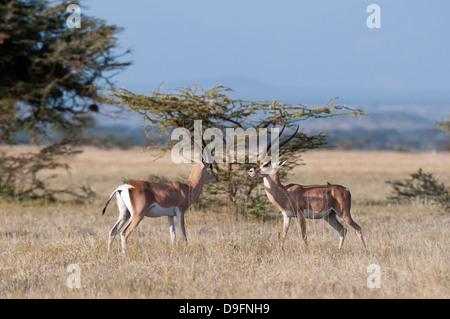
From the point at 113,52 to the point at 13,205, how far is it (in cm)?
490

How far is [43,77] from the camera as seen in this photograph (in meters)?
17.0

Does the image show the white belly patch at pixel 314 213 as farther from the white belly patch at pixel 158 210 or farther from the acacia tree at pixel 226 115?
the acacia tree at pixel 226 115

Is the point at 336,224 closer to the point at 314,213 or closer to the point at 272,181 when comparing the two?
the point at 314,213

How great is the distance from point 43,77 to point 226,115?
252 inches

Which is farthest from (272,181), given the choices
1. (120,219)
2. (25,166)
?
(25,166)

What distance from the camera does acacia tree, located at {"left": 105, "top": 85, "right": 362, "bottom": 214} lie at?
12.6 metres

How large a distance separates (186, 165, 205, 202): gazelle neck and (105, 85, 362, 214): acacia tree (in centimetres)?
294

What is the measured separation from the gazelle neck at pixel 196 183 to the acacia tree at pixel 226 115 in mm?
2940

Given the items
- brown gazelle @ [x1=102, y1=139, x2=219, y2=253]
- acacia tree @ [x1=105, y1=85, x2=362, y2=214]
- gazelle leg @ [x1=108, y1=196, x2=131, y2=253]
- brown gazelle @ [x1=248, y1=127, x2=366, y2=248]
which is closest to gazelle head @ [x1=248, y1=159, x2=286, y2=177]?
brown gazelle @ [x1=248, y1=127, x2=366, y2=248]

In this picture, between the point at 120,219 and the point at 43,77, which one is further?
the point at 43,77

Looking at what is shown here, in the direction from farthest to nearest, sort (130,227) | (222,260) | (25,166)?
(25,166) → (130,227) → (222,260)

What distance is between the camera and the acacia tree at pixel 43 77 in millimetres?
16312
